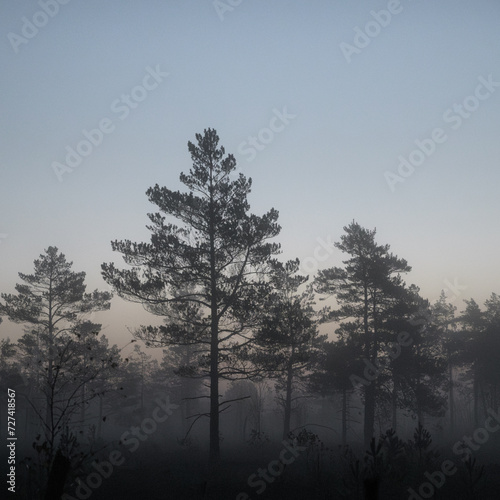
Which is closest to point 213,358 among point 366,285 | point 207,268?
point 207,268

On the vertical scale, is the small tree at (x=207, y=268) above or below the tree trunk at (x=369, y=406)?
above

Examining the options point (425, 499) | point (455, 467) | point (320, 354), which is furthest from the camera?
point (320, 354)

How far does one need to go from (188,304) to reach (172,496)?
8.20 m

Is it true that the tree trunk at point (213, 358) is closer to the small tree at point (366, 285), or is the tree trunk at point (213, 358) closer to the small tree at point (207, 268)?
the small tree at point (207, 268)

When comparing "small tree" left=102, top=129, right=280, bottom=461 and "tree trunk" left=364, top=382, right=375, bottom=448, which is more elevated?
"small tree" left=102, top=129, right=280, bottom=461

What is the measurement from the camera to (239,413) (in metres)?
→ 65.4

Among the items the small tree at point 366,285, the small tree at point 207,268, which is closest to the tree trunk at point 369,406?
the small tree at point 366,285

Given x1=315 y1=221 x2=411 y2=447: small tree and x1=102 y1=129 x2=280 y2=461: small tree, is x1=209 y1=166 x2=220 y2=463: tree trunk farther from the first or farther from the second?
x1=315 y1=221 x2=411 y2=447: small tree

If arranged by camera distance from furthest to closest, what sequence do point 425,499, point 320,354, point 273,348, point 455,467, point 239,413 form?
1. point 239,413
2. point 320,354
3. point 273,348
4. point 455,467
5. point 425,499

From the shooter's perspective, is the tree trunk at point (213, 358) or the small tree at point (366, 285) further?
the small tree at point (366, 285)

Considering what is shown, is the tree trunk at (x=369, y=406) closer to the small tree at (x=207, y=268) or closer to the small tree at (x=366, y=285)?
the small tree at (x=366, y=285)

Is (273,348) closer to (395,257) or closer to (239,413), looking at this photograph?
(395,257)

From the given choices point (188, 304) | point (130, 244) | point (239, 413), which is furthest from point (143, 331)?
point (239, 413)

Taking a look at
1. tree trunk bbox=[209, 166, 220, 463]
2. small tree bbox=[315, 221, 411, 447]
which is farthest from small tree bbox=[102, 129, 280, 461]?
small tree bbox=[315, 221, 411, 447]
